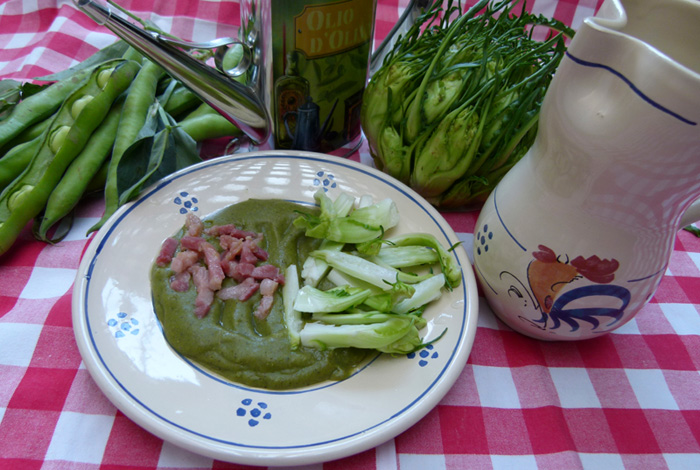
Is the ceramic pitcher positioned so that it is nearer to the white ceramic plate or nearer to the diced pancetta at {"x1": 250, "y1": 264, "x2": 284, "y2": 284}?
the white ceramic plate

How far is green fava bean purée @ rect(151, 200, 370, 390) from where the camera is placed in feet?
3.28

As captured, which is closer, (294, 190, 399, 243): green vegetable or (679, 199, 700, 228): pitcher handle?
(679, 199, 700, 228): pitcher handle

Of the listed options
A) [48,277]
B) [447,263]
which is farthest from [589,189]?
[48,277]

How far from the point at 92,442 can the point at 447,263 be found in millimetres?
852

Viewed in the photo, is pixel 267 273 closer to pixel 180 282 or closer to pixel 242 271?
pixel 242 271

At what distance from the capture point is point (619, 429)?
3.46 ft

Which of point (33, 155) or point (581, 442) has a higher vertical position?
point (33, 155)

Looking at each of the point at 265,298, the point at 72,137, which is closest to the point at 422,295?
the point at 265,298

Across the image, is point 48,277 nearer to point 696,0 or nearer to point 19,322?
point 19,322

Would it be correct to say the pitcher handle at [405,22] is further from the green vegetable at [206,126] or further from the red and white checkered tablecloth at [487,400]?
the red and white checkered tablecloth at [487,400]

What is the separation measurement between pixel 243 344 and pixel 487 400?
1.82 ft

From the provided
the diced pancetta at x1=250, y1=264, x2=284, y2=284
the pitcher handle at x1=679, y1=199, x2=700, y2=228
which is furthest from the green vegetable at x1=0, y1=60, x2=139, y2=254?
the pitcher handle at x1=679, y1=199, x2=700, y2=228

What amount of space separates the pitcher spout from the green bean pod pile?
0.23 metres

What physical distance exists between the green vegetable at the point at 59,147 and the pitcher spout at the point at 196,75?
339 millimetres
